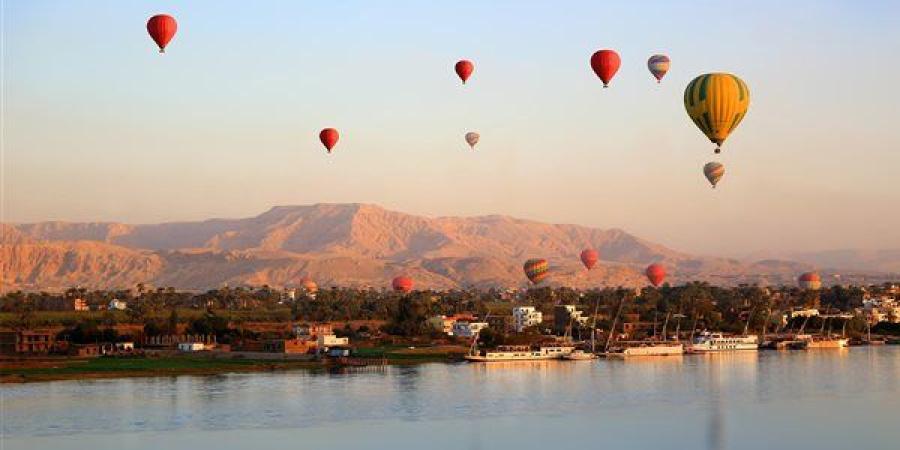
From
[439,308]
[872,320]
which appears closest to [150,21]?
[439,308]

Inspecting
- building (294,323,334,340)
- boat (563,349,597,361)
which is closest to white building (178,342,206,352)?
building (294,323,334,340)

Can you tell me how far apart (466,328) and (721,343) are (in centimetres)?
1869

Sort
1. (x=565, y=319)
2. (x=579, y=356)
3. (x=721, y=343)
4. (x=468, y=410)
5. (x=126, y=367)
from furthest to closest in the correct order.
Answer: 1. (x=565, y=319)
2. (x=721, y=343)
3. (x=579, y=356)
4. (x=126, y=367)
5. (x=468, y=410)

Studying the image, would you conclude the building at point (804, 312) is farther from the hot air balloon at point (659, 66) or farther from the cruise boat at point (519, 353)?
the hot air balloon at point (659, 66)

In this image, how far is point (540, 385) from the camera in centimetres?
6406

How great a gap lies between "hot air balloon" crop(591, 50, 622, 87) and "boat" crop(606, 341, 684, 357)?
29.5 metres

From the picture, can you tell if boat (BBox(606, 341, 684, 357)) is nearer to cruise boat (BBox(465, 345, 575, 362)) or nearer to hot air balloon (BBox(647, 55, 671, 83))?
cruise boat (BBox(465, 345, 575, 362))

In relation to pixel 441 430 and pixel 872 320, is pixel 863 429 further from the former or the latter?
pixel 872 320

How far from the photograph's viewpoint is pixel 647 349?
3565 inches

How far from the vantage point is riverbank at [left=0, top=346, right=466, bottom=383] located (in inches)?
2726

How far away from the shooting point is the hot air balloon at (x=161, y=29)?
56906mm

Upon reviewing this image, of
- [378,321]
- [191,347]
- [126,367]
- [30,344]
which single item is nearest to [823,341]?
[378,321]

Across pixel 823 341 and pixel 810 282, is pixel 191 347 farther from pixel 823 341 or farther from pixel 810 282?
pixel 810 282

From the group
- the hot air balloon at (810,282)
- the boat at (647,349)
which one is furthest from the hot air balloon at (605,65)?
the hot air balloon at (810,282)
